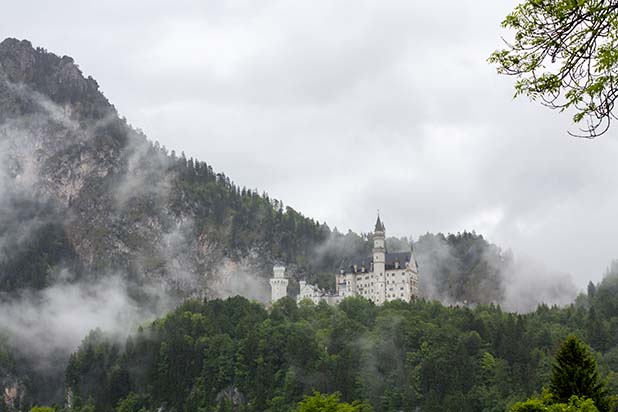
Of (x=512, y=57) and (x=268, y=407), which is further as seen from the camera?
(x=268, y=407)

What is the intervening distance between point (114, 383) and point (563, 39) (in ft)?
585

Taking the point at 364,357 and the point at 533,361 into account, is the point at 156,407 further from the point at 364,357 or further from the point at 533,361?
the point at 533,361

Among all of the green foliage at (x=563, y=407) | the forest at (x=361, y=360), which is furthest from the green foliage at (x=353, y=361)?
the green foliage at (x=563, y=407)

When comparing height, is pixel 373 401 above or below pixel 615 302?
below

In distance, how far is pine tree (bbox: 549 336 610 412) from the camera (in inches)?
2564

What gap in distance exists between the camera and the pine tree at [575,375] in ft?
214

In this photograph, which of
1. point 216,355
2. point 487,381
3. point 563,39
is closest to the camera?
point 563,39

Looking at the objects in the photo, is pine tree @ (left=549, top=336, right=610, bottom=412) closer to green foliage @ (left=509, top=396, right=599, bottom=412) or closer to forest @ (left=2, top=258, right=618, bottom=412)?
green foliage @ (left=509, top=396, right=599, bottom=412)

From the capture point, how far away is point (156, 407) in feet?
579

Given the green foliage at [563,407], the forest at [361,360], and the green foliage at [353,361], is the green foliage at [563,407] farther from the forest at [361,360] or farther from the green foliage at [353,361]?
the green foliage at [353,361]

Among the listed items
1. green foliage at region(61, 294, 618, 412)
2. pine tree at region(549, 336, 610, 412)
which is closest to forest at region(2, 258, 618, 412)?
green foliage at region(61, 294, 618, 412)

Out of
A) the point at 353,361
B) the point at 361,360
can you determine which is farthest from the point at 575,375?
the point at 361,360

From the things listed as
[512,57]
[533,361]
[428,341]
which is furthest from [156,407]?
[512,57]

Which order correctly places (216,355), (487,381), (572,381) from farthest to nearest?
(216,355) → (487,381) → (572,381)
